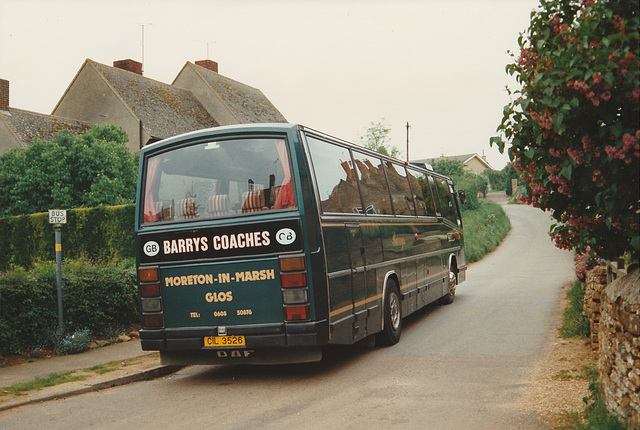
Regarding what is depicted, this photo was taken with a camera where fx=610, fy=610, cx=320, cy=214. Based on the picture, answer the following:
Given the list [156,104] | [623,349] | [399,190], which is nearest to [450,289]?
[399,190]

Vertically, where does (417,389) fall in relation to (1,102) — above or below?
below

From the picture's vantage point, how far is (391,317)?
9711mm

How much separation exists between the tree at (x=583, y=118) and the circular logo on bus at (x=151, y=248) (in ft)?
15.0

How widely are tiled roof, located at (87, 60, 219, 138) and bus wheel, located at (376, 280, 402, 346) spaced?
25.9 metres

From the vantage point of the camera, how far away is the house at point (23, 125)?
99.7ft

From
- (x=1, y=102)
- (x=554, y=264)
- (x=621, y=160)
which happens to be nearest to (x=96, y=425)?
(x=621, y=160)

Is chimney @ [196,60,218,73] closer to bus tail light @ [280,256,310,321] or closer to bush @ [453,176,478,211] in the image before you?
bush @ [453,176,478,211]

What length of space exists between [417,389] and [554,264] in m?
19.9

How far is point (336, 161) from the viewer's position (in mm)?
8594

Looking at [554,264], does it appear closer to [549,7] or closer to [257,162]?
[257,162]

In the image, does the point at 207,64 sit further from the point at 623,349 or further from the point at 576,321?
the point at 623,349

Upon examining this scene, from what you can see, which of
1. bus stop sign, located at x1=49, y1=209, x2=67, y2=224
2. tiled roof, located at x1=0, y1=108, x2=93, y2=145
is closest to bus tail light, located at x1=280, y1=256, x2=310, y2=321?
bus stop sign, located at x1=49, y1=209, x2=67, y2=224

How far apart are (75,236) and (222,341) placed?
16.8 metres

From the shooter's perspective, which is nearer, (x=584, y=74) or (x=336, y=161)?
(x=584, y=74)
